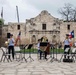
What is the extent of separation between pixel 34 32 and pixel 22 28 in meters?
2.25

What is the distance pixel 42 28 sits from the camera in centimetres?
5016

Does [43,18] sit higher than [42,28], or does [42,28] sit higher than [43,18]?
[43,18]

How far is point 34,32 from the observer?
49.9m

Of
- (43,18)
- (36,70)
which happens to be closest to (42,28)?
(43,18)

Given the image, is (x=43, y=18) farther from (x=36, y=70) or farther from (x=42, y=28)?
(x=36, y=70)

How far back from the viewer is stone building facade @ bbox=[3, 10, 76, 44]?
163 feet

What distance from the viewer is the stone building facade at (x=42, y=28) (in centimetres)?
4969

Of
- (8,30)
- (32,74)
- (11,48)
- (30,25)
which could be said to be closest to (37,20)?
(30,25)

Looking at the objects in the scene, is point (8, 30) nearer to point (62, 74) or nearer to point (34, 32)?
point (34, 32)

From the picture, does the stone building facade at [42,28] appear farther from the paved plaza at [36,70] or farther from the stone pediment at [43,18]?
the paved plaza at [36,70]

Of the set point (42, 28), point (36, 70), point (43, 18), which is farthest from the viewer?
point (42, 28)

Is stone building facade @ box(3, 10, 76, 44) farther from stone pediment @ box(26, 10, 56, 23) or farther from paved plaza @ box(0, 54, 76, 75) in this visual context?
paved plaza @ box(0, 54, 76, 75)

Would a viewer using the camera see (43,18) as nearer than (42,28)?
Yes

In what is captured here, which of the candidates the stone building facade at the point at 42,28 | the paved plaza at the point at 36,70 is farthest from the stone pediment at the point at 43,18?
the paved plaza at the point at 36,70
